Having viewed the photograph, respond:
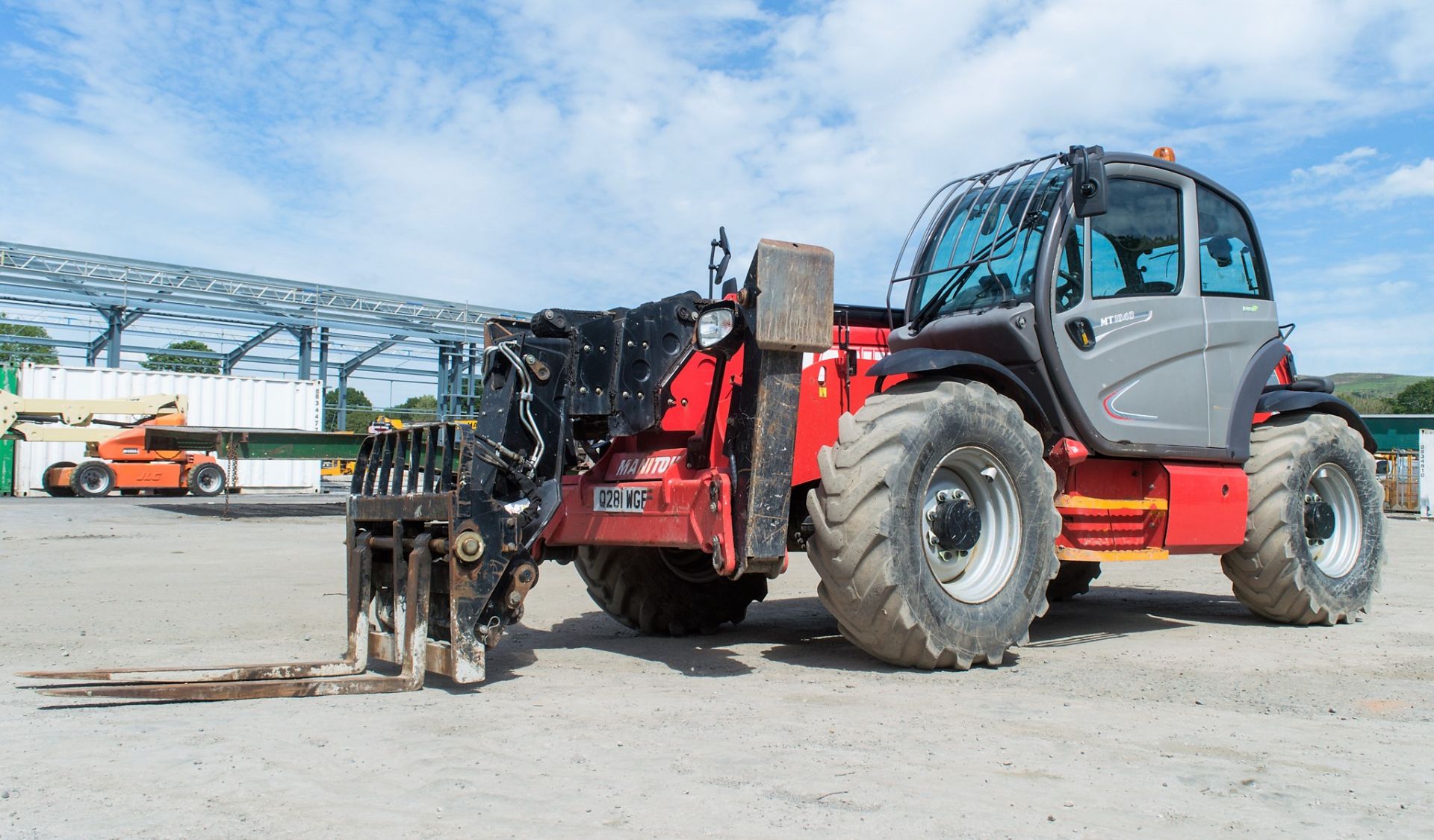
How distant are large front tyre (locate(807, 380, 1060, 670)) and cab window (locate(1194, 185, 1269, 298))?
2.26m

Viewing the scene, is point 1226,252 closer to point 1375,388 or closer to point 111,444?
point 111,444

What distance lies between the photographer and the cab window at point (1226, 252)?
7.14 m

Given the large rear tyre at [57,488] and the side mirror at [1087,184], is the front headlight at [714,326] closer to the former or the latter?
the side mirror at [1087,184]

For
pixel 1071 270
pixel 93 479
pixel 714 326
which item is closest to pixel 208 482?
pixel 93 479

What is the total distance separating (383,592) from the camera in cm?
552

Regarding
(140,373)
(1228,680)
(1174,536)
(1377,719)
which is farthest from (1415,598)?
(140,373)

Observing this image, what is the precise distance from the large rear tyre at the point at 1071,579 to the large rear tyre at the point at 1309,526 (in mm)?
1307

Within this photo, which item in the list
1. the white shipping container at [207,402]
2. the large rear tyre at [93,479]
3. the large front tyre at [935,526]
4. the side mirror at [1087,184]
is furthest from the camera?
the white shipping container at [207,402]

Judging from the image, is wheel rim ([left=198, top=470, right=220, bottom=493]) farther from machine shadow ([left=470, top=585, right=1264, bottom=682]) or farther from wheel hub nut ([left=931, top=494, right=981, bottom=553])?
wheel hub nut ([left=931, top=494, right=981, bottom=553])

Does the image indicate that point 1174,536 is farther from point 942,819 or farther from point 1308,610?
point 942,819

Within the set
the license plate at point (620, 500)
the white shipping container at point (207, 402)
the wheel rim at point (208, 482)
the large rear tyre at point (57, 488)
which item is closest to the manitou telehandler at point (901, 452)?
the license plate at point (620, 500)

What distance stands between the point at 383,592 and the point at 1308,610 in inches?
234

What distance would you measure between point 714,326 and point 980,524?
173 cm

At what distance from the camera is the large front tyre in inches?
196
